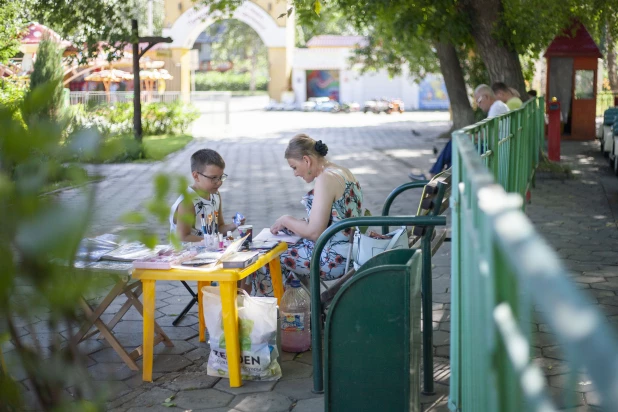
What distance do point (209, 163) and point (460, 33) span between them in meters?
9.29

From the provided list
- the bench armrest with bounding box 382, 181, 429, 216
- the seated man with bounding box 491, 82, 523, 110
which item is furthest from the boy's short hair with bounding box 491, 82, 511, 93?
the bench armrest with bounding box 382, 181, 429, 216

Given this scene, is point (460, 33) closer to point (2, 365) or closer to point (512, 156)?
point (512, 156)

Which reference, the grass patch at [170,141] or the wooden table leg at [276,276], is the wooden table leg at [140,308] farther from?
the grass patch at [170,141]

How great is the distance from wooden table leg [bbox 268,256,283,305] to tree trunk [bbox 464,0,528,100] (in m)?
9.57

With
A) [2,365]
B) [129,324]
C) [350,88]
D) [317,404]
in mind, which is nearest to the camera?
[2,365]

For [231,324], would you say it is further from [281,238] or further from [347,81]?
[347,81]

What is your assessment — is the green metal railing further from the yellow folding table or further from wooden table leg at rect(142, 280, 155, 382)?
wooden table leg at rect(142, 280, 155, 382)

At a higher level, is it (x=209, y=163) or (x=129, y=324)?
(x=209, y=163)

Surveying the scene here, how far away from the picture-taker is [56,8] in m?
10.1

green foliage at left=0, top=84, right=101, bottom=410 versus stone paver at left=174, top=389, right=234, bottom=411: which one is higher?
green foliage at left=0, top=84, right=101, bottom=410

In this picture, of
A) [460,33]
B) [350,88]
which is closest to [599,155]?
[460,33]

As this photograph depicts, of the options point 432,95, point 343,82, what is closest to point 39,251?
point 432,95

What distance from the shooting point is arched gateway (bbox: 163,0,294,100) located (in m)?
46.5

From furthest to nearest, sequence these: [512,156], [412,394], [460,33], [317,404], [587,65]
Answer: [587,65]
[460,33]
[512,156]
[317,404]
[412,394]
